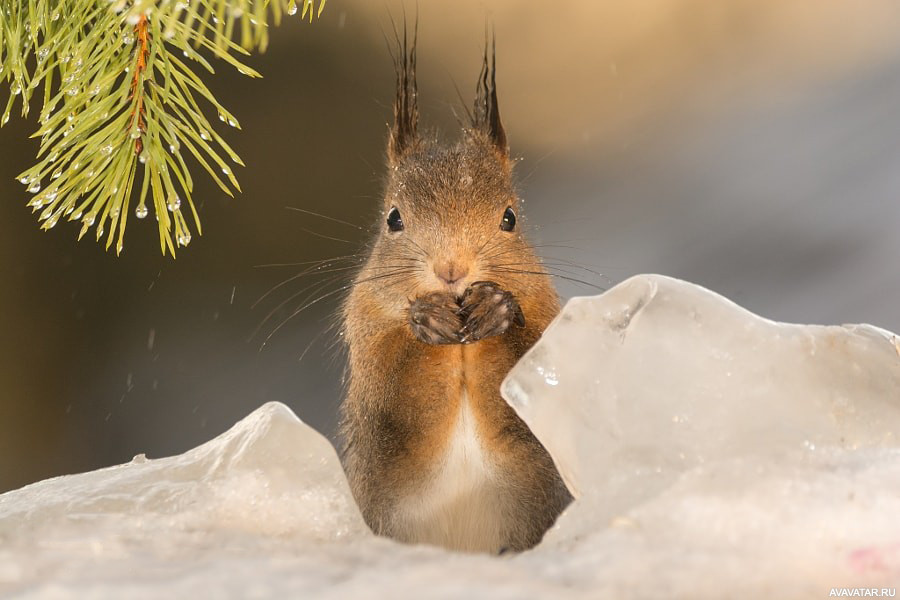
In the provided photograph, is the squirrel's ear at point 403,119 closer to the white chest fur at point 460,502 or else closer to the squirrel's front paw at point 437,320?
the squirrel's front paw at point 437,320

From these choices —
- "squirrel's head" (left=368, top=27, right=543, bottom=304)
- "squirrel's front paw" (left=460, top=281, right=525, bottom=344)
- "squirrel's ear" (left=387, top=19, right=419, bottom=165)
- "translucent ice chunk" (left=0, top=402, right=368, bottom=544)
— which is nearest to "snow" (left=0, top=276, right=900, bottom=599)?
"translucent ice chunk" (left=0, top=402, right=368, bottom=544)

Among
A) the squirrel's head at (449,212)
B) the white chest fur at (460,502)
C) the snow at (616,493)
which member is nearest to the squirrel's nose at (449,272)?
the squirrel's head at (449,212)

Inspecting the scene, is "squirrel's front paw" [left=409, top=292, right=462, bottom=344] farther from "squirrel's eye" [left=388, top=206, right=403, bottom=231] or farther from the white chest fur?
"squirrel's eye" [left=388, top=206, right=403, bottom=231]

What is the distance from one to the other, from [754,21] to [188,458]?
2.03m

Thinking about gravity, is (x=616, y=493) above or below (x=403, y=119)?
A: below

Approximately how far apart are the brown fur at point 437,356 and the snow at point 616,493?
30 centimetres

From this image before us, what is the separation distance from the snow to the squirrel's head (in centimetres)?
37

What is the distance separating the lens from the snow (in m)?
0.63

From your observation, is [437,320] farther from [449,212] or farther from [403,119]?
[403,119]

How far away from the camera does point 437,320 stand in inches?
47.0

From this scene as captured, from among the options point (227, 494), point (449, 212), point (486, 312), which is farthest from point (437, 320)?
point (227, 494)

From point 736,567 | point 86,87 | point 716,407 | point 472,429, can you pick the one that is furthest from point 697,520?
point 86,87

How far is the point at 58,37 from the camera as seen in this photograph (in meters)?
1.01

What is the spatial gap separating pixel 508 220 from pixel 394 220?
0.17m
